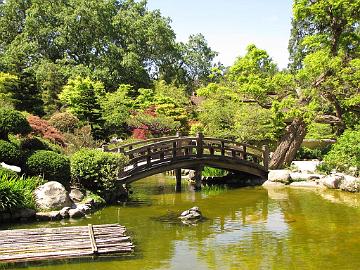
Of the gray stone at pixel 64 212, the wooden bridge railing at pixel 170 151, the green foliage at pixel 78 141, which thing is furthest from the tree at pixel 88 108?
the gray stone at pixel 64 212

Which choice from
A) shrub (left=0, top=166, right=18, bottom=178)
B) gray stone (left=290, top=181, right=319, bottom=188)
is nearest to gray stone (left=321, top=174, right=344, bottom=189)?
gray stone (left=290, top=181, right=319, bottom=188)

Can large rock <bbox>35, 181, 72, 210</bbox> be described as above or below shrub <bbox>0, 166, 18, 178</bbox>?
below

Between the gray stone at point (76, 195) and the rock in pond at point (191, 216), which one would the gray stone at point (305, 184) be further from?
the gray stone at point (76, 195)

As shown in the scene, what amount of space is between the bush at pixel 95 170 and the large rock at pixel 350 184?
8.73 m

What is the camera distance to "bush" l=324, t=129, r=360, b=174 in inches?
706

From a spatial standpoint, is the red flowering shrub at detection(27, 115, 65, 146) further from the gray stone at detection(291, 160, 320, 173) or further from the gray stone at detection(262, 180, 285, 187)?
the gray stone at detection(291, 160, 320, 173)

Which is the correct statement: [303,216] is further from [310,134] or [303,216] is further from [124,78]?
[124,78]

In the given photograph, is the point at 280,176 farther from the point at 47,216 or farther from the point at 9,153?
the point at 9,153

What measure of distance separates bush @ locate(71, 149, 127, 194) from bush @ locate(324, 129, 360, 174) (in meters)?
9.35

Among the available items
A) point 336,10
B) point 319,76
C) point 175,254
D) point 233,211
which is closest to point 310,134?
point 319,76

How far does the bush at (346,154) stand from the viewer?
17.9m

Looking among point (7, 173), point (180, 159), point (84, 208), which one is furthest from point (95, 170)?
point (180, 159)

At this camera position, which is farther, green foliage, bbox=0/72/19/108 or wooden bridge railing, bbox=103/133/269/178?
green foliage, bbox=0/72/19/108

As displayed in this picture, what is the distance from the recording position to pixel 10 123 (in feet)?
44.0
